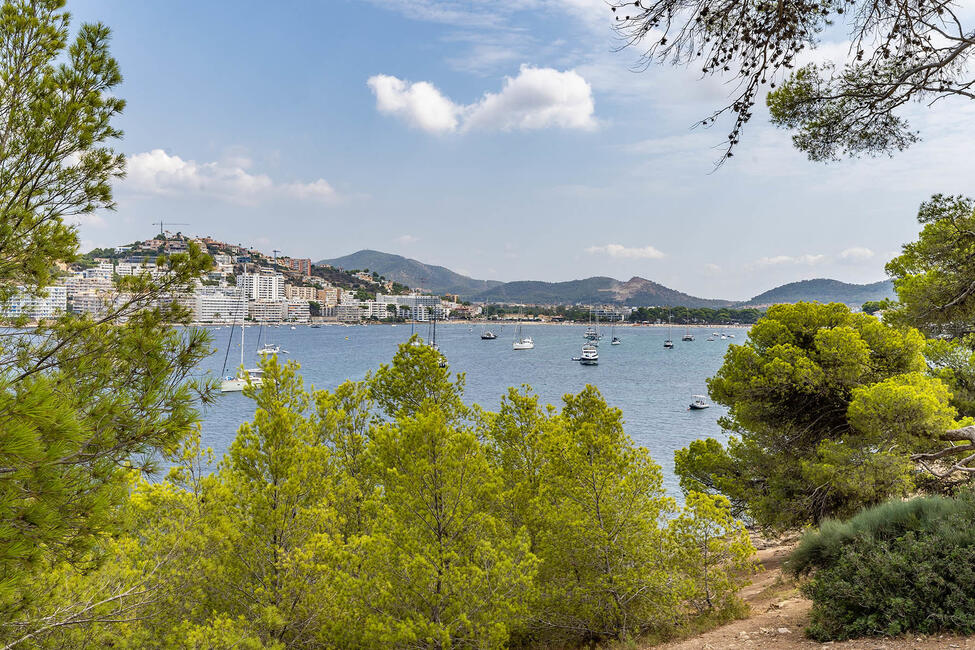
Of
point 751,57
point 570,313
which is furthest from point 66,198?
point 570,313

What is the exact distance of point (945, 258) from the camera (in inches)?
353

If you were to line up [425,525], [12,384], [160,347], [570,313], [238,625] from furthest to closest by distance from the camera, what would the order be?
[570,313]
[425,525]
[238,625]
[160,347]
[12,384]

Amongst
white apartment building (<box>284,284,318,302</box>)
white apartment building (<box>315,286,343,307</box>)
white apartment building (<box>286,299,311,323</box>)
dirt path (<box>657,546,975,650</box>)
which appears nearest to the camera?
dirt path (<box>657,546,975,650</box>)

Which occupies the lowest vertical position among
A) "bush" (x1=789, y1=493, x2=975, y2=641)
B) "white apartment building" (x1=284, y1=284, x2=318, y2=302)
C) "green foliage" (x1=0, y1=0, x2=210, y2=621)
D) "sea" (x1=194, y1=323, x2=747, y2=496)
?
"sea" (x1=194, y1=323, x2=747, y2=496)

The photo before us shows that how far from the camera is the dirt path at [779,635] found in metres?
5.40

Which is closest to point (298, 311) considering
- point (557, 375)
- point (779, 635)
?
point (557, 375)

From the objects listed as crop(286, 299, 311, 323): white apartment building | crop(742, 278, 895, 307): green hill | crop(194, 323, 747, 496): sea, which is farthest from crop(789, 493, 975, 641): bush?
crop(286, 299, 311, 323): white apartment building

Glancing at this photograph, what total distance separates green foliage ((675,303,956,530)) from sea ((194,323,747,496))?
6.83m

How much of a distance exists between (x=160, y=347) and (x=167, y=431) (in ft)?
2.60

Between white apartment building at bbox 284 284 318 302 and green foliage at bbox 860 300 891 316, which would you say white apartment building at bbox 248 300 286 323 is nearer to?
white apartment building at bbox 284 284 318 302

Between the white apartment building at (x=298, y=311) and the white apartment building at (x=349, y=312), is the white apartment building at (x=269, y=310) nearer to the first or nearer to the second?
the white apartment building at (x=298, y=311)

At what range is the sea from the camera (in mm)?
34844

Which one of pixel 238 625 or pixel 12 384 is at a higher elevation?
pixel 12 384

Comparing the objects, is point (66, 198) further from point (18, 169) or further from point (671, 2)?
point (671, 2)
